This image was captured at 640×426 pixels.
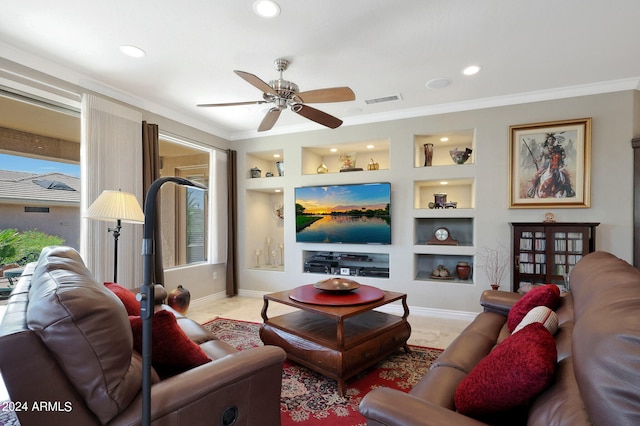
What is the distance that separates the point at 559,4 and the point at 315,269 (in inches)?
151

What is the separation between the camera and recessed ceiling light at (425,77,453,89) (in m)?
3.27

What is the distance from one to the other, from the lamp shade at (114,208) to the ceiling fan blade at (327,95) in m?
1.75

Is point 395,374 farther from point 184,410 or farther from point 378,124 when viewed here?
point 378,124

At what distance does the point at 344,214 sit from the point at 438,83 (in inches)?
79.0

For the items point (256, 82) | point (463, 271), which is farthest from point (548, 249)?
point (256, 82)

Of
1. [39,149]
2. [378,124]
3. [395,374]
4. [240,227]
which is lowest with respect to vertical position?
[395,374]

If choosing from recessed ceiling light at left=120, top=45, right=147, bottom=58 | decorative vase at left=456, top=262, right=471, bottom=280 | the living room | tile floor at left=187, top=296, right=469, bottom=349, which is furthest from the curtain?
decorative vase at left=456, top=262, right=471, bottom=280

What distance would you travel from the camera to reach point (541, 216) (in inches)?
142

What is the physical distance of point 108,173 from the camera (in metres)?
3.32

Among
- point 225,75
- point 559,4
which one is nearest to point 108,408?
point 225,75

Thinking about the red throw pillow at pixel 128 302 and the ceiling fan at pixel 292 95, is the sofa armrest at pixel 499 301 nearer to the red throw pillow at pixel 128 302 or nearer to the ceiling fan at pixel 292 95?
the ceiling fan at pixel 292 95

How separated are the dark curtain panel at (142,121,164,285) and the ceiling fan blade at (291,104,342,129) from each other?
1979 millimetres

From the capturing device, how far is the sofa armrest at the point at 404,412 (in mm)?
983

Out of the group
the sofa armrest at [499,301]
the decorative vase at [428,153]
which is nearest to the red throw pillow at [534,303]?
the sofa armrest at [499,301]
